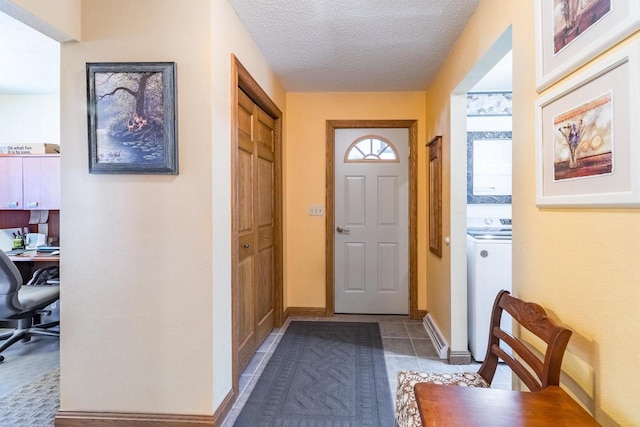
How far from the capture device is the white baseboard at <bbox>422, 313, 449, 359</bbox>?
2.68 metres

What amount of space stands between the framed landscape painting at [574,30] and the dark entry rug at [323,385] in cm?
183

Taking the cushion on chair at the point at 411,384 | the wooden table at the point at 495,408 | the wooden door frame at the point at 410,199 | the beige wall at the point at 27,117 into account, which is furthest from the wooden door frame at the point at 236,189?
the beige wall at the point at 27,117

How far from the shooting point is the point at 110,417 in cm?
178

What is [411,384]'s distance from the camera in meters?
1.47

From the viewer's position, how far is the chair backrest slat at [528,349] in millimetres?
1039

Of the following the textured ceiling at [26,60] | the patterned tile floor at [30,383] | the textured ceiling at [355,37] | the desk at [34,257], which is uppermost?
the textured ceiling at [26,60]

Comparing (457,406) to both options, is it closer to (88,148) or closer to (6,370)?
(88,148)

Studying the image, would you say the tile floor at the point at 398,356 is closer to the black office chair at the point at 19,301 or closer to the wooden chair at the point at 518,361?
the wooden chair at the point at 518,361

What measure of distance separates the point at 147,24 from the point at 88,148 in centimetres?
70

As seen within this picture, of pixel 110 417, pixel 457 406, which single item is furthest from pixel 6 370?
pixel 457 406

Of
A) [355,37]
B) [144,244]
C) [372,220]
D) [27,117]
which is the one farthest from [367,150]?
[27,117]

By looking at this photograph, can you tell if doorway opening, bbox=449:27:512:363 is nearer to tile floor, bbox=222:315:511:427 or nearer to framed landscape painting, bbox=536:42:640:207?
tile floor, bbox=222:315:511:427

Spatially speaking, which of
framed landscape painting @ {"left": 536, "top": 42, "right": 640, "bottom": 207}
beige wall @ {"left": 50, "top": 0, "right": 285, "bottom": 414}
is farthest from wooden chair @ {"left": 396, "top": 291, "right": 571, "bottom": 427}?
beige wall @ {"left": 50, "top": 0, "right": 285, "bottom": 414}

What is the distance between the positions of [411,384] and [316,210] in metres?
2.34
